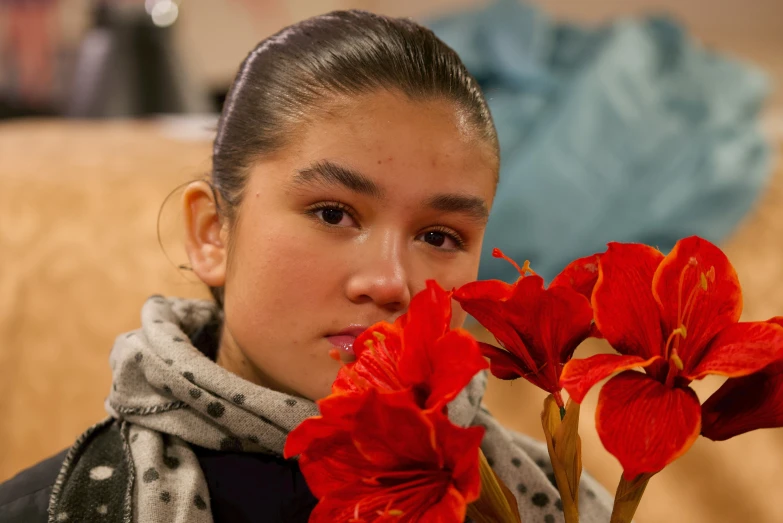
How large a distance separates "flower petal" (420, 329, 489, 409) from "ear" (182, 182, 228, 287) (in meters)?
0.42

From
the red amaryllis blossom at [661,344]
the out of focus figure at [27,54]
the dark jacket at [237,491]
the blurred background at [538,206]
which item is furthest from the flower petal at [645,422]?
the out of focus figure at [27,54]

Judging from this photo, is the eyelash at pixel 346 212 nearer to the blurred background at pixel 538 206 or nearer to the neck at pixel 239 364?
the neck at pixel 239 364

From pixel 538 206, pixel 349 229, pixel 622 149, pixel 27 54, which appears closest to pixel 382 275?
pixel 349 229

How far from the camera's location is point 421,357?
354 millimetres

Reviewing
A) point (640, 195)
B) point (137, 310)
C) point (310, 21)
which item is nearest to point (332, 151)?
point (310, 21)

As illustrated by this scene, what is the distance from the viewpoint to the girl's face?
1.96ft

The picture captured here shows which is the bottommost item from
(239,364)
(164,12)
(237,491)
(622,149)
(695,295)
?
(237,491)

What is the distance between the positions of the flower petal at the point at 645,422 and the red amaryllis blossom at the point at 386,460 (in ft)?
0.19

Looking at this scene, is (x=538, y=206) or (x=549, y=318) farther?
(x=538, y=206)

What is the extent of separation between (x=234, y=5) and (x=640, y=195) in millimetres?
2773

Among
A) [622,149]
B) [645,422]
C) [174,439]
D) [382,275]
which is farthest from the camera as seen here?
[622,149]

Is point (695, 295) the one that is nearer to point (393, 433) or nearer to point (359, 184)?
point (393, 433)

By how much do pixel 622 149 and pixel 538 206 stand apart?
238mm

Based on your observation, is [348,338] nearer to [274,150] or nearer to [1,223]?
[274,150]
